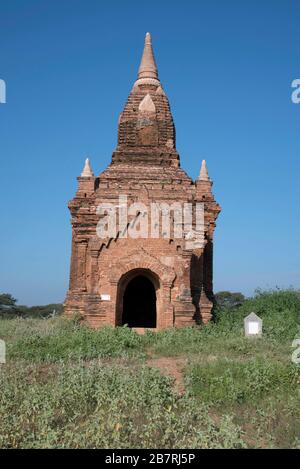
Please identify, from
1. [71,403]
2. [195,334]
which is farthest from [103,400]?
[195,334]

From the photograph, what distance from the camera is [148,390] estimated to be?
754 centimetres

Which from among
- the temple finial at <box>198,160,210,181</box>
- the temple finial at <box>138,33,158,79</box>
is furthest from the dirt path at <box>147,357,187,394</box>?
the temple finial at <box>138,33,158,79</box>

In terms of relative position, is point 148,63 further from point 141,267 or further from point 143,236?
point 141,267

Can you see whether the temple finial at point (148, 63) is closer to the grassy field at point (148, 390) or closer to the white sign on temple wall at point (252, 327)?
the grassy field at point (148, 390)

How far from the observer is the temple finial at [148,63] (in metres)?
18.0

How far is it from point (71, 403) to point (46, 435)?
1435 mm

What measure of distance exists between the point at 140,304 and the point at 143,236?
4.67 m

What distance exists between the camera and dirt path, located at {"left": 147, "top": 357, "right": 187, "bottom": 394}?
855 centimetres

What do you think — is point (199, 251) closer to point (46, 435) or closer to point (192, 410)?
point (192, 410)

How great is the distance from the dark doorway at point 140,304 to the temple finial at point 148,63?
739 cm

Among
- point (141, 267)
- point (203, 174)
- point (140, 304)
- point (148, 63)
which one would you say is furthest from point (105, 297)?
point (148, 63)

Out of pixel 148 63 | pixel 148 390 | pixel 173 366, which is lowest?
pixel 148 390

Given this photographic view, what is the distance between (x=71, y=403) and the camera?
7258 mm

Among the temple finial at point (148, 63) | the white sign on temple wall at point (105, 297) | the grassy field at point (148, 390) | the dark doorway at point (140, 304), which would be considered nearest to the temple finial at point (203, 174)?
the temple finial at point (148, 63)
